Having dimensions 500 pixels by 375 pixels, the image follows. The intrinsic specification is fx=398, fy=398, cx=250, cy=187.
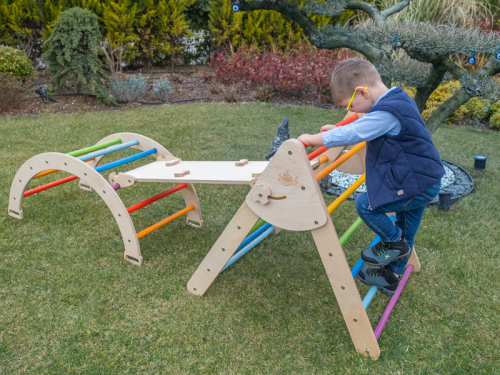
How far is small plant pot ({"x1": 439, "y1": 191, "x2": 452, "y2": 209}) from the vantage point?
363 centimetres

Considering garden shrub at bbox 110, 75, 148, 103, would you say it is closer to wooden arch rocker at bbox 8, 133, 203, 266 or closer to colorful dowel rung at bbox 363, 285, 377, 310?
wooden arch rocker at bbox 8, 133, 203, 266

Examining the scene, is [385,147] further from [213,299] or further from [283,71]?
[283,71]

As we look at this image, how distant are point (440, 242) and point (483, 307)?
0.78 metres

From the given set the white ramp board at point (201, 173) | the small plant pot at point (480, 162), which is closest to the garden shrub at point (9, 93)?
the white ramp board at point (201, 173)

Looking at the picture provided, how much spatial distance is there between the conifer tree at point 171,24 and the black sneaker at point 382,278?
8101mm

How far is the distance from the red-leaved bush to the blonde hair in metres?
5.62

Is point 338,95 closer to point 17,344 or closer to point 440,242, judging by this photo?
point 440,242

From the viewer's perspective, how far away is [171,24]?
30.3ft

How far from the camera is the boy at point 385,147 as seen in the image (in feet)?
6.25

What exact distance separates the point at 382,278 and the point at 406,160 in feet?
2.37

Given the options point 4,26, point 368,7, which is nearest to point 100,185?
point 368,7

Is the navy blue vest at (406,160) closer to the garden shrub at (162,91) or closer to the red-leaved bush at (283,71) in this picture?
the red-leaved bush at (283,71)

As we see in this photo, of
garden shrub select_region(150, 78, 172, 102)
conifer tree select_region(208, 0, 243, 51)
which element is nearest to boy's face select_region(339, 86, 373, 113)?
garden shrub select_region(150, 78, 172, 102)

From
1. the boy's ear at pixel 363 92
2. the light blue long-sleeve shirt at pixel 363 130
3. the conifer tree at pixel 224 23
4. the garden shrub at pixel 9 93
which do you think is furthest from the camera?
the conifer tree at pixel 224 23
